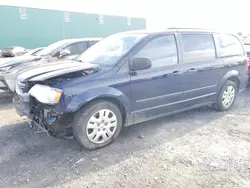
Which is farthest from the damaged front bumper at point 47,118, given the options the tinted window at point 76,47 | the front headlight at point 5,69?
the tinted window at point 76,47

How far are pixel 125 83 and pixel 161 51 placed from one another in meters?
0.89

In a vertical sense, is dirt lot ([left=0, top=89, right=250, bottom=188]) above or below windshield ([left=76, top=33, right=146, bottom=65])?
below

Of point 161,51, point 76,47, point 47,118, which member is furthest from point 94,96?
point 76,47

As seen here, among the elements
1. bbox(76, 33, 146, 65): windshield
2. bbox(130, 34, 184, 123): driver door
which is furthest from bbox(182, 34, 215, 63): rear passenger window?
bbox(76, 33, 146, 65): windshield

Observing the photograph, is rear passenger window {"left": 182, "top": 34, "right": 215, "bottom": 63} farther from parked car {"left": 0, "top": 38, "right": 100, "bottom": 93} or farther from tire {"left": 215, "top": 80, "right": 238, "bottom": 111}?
parked car {"left": 0, "top": 38, "right": 100, "bottom": 93}

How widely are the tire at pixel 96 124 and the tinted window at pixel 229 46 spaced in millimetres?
2656

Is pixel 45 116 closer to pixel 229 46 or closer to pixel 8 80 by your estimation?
pixel 8 80

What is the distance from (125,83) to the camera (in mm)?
3533

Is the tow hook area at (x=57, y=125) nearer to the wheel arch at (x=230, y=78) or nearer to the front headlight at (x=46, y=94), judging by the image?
the front headlight at (x=46, y=94)

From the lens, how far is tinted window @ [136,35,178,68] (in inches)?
149

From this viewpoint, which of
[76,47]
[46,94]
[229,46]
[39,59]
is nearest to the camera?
[46,94]

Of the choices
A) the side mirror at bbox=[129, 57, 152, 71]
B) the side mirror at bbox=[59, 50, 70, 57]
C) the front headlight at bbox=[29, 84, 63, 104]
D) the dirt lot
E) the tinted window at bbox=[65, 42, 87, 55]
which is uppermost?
the tinted window at bbox=[65, 42, 87, 55]

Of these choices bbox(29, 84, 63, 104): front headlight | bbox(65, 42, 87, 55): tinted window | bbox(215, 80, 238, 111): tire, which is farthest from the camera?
bbox(65, 42, 87, 55): tinted window

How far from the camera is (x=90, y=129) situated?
3385 mm
